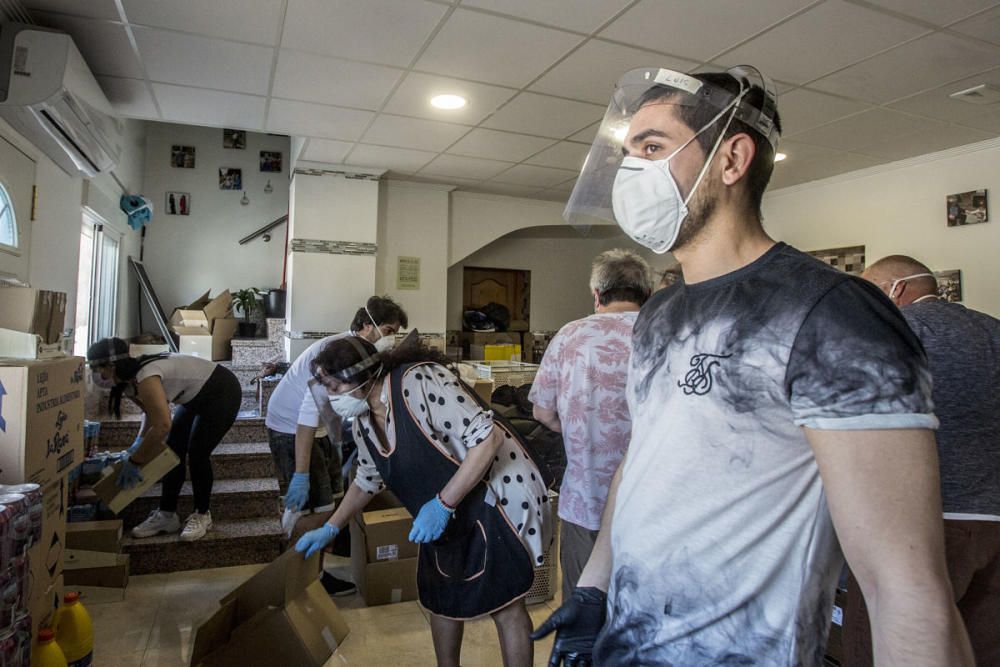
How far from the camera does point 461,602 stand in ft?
5.36

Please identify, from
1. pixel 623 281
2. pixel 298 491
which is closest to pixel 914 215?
pixel 623 281

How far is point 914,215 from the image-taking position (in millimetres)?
4273

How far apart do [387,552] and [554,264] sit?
17.6 ft

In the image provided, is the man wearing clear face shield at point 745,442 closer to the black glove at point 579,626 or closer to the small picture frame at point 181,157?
the black glove at point 579,626

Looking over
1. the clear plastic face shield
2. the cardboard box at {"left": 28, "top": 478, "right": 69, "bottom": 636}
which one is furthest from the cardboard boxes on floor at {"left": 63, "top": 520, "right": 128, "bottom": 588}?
the clear plastic face shield

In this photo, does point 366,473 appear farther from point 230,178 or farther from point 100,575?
point 230,178

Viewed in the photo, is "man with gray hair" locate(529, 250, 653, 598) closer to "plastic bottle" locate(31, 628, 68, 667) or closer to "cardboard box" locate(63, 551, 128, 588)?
"plastic bottle" locate(31, 628, 68, 667)

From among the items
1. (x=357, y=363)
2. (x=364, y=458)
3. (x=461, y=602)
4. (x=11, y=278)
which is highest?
(x=11, y=278)

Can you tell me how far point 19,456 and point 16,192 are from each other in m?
1.70

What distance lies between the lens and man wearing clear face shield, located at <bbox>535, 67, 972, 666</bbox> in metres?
0.58

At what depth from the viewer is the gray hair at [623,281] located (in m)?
1.87

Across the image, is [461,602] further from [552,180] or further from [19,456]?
[552,180]

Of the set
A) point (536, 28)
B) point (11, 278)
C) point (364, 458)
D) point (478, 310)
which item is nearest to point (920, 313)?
point (364, 458)

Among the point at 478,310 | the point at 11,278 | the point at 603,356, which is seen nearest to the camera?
the point at 603,356
